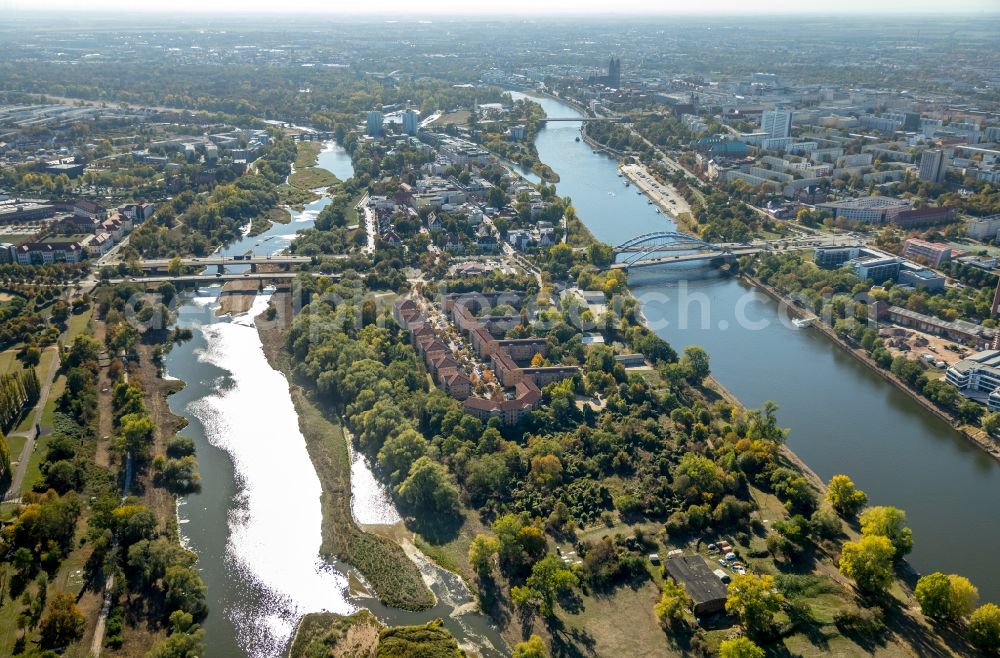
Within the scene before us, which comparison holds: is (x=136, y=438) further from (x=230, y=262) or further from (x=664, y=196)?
(x=664, y=196)

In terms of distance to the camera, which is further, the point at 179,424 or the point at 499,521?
the point at 179,424

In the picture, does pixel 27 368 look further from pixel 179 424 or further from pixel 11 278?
pixel 11 278

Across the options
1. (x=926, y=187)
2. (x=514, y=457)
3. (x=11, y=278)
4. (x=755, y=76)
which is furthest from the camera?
(x=755, y=76)

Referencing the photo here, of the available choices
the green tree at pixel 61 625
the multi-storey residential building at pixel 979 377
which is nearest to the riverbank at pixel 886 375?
the multi-storey residential building at pixel 979 377

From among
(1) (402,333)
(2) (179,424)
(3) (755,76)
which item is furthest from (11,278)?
(3) (755,76)

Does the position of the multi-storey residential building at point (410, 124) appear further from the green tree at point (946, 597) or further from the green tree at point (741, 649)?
the green tree at point (741, 649)
